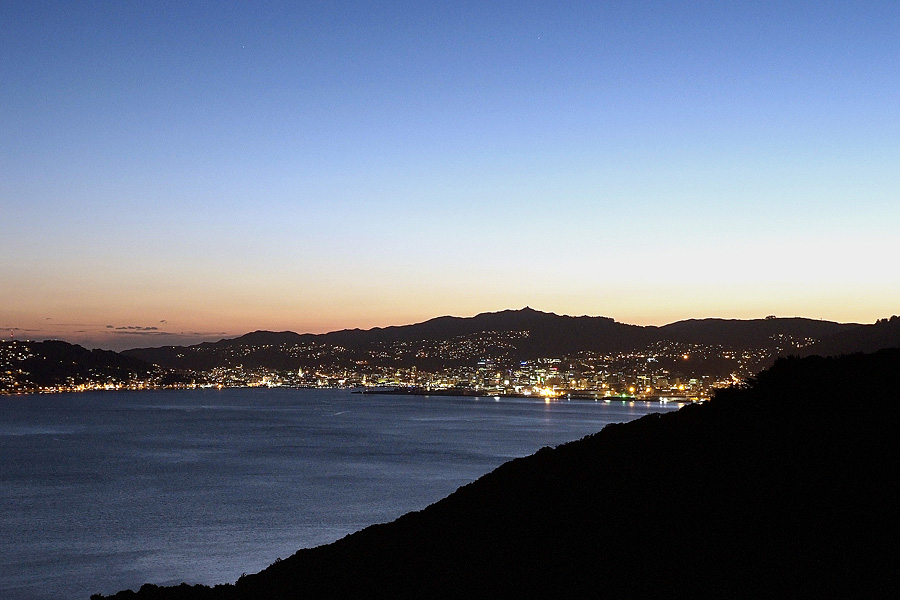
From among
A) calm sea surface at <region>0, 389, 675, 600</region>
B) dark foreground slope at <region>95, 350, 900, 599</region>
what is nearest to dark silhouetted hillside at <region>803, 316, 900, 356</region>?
calm sea surface at <region>0, 389, 675, 600</region>

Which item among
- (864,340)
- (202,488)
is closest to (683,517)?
(202,488)

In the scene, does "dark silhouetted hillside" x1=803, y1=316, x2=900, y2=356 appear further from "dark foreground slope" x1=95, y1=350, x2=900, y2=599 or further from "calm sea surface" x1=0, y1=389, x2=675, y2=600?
"dark foreground slope" x1=95, y1=350, x2=900, y2=599

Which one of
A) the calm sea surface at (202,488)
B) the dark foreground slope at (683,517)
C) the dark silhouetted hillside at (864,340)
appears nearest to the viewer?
the dark foreground slope at (683,517)

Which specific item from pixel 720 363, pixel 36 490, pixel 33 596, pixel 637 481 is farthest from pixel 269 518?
pixel 720 363

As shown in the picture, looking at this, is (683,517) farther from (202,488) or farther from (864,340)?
(864,340)

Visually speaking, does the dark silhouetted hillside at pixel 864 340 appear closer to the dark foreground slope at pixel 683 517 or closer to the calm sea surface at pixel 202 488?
the calm sea surface at pixel 202 488

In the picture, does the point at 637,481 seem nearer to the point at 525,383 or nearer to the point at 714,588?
the point at 714,588

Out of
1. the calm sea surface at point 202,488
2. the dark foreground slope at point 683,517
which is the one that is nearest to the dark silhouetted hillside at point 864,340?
the calm sea surface at point 202,488

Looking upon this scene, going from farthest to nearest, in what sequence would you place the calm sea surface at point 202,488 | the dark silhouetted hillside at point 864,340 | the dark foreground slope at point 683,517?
the dark silhouetted hillside at point 864,340 < the calm sea surface at point 202,488 < the dark foreground slope at point 683,517
